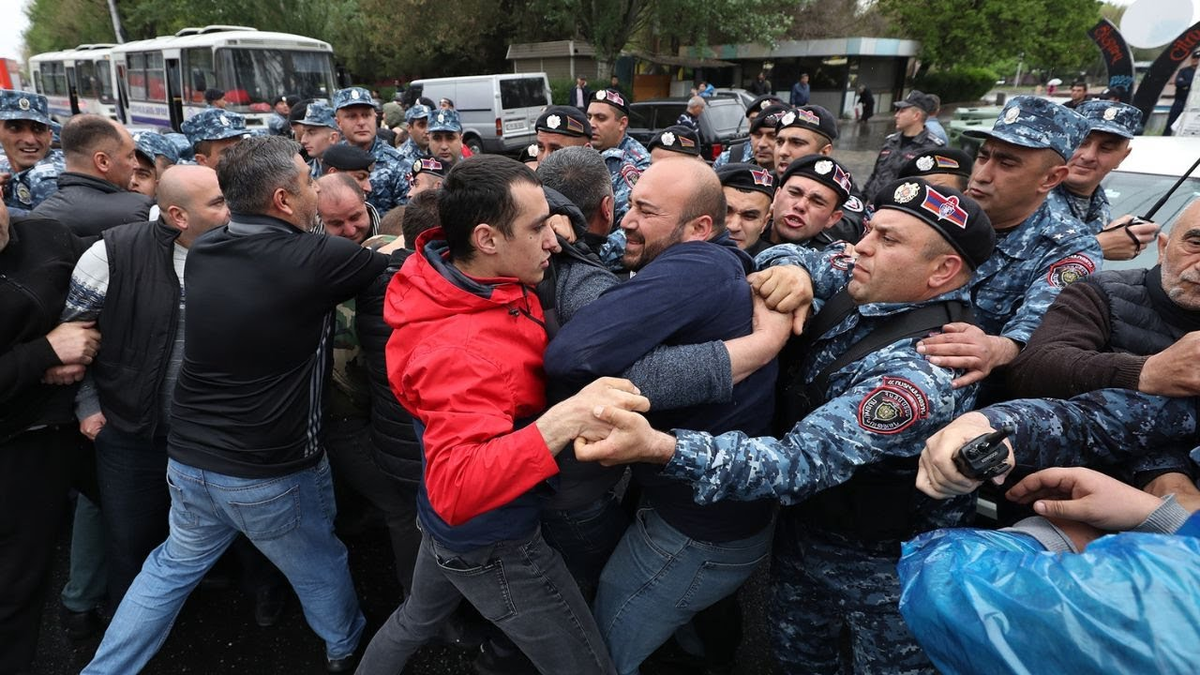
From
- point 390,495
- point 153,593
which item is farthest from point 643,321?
point 153,593

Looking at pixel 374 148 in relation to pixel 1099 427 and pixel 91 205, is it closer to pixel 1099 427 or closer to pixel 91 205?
pixel 91 205

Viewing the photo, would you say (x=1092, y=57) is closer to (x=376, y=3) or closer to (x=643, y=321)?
(x=376, y=3)

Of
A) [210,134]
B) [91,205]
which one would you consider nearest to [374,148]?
[210,134]

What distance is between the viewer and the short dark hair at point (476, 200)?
174cm

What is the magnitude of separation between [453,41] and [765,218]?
89.6 feet

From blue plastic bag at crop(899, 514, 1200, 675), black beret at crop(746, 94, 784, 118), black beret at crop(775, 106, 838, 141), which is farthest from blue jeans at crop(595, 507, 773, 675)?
black beret at crop(746, 94, 784, 118)

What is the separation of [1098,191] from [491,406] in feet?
12.3

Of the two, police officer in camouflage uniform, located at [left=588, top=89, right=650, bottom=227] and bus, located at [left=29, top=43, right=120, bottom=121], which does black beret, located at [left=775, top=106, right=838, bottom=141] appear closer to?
police officer in camouflage uniform, located at [left=588, top=89, right=650, bottom=227]

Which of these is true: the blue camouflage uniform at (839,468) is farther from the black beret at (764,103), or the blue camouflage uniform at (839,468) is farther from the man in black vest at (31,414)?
the black beret at (764,103)

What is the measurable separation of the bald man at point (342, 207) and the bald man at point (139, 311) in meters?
Answer: 0.63

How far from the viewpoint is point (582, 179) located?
2354mm

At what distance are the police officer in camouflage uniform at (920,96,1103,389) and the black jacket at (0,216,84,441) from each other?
11.8 feet

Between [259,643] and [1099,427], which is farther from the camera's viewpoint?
[259,643]

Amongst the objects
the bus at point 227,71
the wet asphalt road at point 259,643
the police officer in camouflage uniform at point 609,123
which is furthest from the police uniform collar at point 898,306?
the bus at point 227,71
